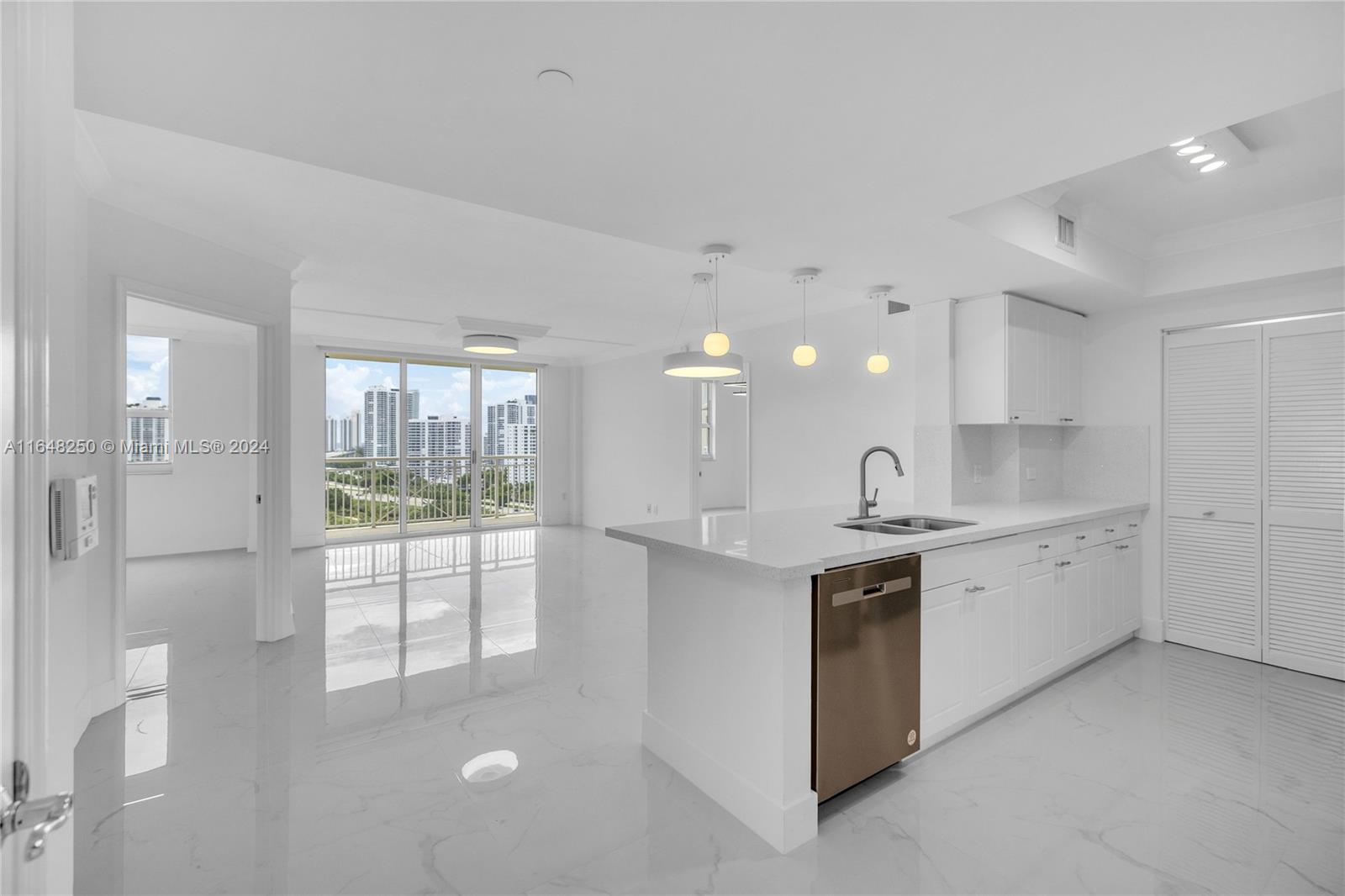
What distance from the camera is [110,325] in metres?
3.16

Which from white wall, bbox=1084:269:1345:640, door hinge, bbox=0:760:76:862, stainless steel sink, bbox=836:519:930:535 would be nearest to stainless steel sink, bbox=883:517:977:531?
stainless steel sink, bbox=836:519:930:535

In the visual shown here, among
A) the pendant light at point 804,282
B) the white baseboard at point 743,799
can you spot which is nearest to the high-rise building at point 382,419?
the pendant light at point 804,282

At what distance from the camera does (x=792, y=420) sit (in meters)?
5.98

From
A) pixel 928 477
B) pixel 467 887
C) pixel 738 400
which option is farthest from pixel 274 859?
pixel 738 400

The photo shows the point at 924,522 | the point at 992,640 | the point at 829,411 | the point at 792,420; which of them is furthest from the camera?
the point at 792,420

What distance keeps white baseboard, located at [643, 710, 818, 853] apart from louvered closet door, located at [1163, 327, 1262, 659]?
353 centimetres

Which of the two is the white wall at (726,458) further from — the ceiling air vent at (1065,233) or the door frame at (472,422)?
the ceiling air vent at (1065,233)

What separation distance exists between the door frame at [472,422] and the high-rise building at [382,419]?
0.06 metres

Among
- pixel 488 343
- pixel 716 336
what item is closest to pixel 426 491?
pixel 488 343

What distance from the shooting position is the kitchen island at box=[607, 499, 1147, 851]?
2.18 metres

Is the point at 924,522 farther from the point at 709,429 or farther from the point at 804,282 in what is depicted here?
the point at 709,429

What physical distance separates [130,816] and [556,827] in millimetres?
1559

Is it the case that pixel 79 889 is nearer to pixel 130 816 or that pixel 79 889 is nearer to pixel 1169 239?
pixel 130 816

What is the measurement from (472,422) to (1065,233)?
7.73 metres
